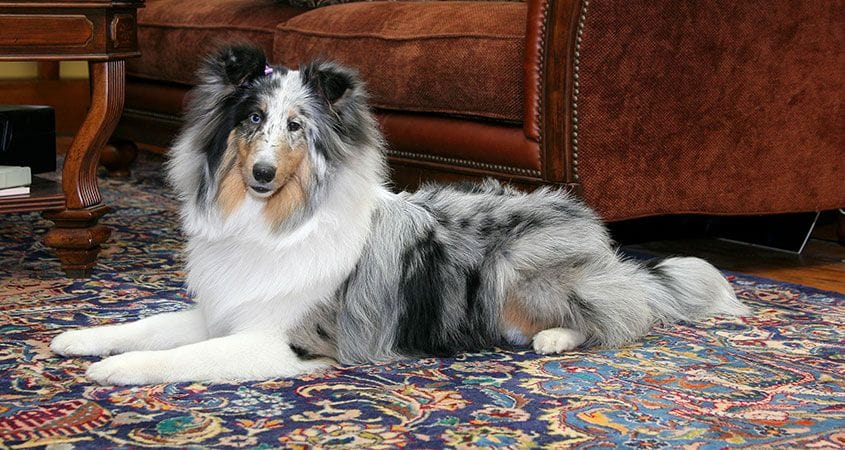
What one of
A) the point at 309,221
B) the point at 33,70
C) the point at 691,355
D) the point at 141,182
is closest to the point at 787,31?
the point at 691,355

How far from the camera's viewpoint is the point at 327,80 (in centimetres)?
249

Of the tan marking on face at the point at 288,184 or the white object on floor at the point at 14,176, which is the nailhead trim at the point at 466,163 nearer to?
the tan marking on face at the point at 288,184

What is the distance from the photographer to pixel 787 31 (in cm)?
370

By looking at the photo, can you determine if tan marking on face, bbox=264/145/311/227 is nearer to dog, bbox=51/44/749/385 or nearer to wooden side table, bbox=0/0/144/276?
dog, bbox=51/44/749/385

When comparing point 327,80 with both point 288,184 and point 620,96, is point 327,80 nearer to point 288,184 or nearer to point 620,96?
point 288,184

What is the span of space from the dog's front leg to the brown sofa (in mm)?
1247

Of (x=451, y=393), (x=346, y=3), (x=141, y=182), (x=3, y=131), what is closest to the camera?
(x=451, y=393)

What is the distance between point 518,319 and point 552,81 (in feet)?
2.77

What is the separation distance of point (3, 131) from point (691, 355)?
7.65 feet

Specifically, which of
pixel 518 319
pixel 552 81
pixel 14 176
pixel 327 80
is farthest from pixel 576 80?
pixel 14 176

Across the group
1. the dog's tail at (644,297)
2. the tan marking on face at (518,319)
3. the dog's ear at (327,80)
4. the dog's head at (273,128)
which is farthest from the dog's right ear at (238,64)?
the dog's tail at (644,297)

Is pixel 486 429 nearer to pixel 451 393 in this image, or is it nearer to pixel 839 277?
pixel 451 393

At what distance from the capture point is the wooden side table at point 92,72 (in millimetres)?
3268

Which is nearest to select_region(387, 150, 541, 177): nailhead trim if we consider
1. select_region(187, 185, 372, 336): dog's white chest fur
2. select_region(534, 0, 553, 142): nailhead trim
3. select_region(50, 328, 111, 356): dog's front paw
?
select_region(534, 0, 553, 142): nailhead trim
